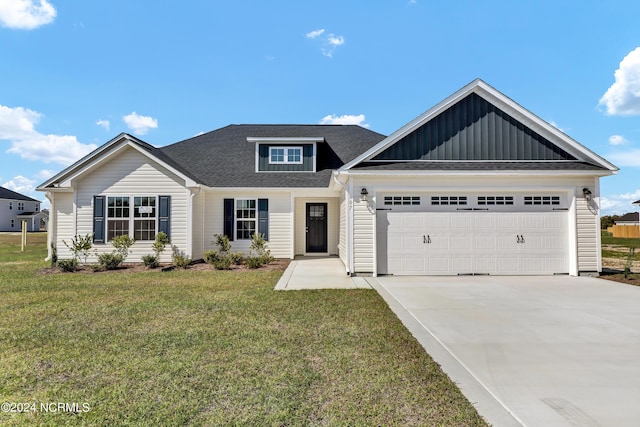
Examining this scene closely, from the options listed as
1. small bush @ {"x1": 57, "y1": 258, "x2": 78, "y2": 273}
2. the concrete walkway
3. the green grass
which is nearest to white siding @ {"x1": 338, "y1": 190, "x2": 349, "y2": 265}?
the concrete walkway

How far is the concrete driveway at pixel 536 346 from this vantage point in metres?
2.89

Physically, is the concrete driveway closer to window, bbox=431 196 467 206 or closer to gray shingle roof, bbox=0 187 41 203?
window, bbox=431 196 467 206

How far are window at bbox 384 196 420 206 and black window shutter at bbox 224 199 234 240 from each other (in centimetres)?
669

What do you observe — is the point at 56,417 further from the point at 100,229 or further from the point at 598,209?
the point at 598,209

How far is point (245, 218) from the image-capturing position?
45.7ft

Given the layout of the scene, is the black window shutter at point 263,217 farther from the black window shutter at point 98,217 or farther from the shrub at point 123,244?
the black window shutter at point 98,217

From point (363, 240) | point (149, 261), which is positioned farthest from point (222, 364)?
point (149, 261)

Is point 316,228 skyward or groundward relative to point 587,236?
skyward

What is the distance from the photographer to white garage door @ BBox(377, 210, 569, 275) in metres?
10.0

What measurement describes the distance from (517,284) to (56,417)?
9.29 meters

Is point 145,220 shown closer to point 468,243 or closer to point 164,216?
point 164,216

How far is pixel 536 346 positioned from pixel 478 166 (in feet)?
22.2

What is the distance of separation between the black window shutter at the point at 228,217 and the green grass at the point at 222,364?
688 centimetres

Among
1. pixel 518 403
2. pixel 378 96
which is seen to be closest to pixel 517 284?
pixel 518 403
